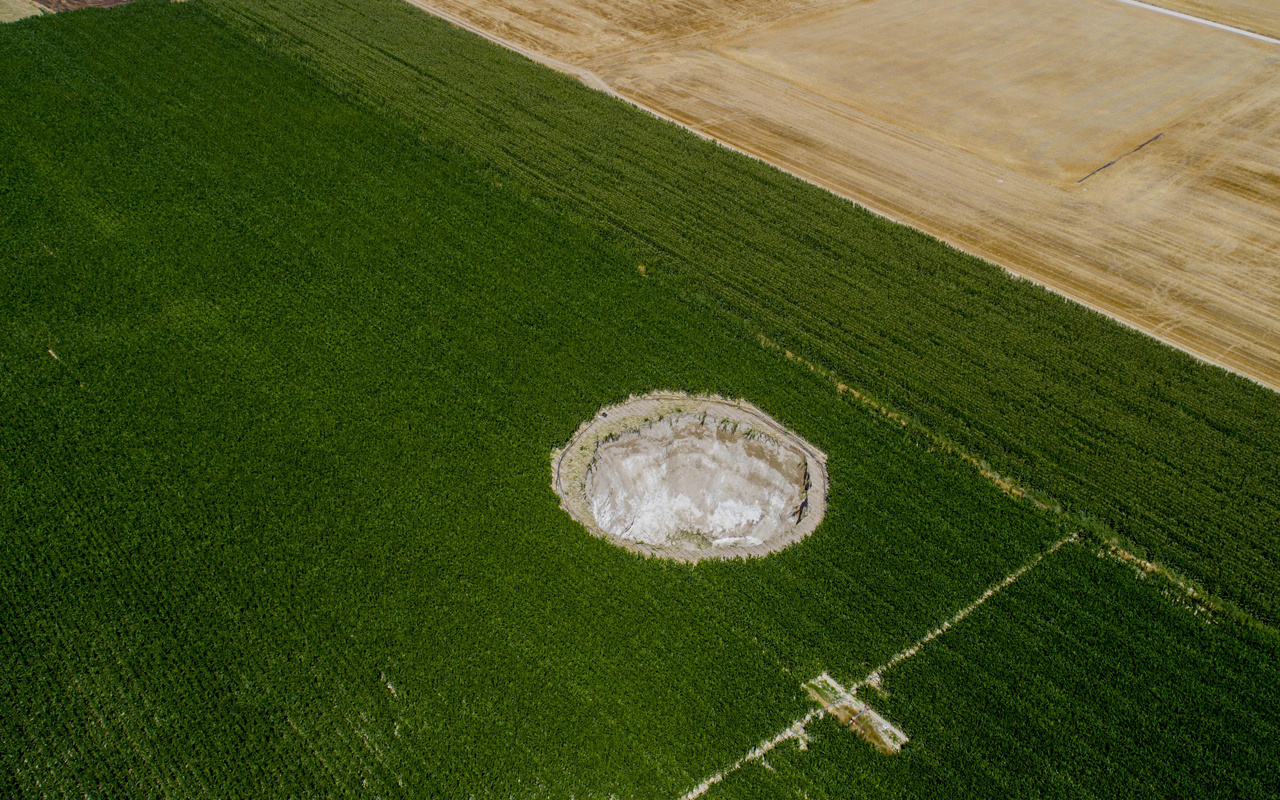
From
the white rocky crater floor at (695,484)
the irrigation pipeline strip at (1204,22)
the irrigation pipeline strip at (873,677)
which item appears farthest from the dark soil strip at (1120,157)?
the white rocky crater floor at (695,484)

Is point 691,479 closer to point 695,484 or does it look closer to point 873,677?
point 695,484

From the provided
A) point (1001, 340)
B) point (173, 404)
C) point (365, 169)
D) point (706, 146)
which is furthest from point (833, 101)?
point (173, 404)

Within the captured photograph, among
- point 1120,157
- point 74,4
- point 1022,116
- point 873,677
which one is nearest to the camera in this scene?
point 873,677

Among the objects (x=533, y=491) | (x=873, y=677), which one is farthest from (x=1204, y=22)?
(x=533, y=491)

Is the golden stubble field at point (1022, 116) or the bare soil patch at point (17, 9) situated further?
the bare soil patch at point (17, 9)

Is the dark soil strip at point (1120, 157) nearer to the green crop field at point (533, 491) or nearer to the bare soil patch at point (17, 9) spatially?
the green crop field at point (533, 491)

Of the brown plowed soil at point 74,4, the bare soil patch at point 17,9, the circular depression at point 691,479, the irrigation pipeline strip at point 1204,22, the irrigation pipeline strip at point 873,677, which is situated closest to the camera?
the irrigation pipeline strip at point 873,677

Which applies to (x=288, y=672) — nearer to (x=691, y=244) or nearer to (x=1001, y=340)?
(x=691, y=244)

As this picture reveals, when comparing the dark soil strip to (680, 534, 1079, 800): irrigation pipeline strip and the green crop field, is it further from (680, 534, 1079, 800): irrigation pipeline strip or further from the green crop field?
(680, 534, 1079, 800): irrigation pipeline strip
